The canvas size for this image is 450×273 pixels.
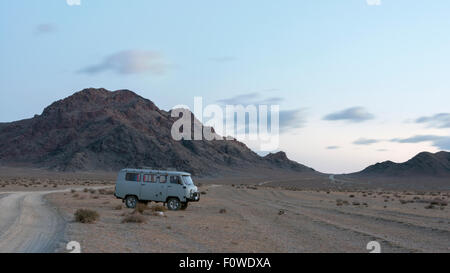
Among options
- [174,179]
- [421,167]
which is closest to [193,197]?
[174,179]

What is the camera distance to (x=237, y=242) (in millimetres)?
14719

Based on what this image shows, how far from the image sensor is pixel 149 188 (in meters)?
26.9

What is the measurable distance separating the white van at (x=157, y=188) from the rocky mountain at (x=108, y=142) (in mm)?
107936

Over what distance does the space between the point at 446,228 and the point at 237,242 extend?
34.1ft

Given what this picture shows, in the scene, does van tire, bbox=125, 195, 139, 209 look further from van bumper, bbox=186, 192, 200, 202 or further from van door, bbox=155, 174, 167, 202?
van bumper, bbox=186, 192, 200, 202

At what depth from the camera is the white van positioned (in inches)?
1049

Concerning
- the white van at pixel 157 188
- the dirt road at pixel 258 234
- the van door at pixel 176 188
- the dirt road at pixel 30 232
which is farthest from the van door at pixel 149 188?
Result: the dirt road at pixel 30 232

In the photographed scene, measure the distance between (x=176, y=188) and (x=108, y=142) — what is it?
407 ft

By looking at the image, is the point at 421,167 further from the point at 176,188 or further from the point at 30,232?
the point at 30,232

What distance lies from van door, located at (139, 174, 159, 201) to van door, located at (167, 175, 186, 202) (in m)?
0.80

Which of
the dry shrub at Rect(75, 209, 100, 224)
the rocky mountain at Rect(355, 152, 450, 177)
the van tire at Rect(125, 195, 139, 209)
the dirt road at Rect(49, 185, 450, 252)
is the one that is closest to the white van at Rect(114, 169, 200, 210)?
the van tire at Rect(125, 195, 139, 209)
